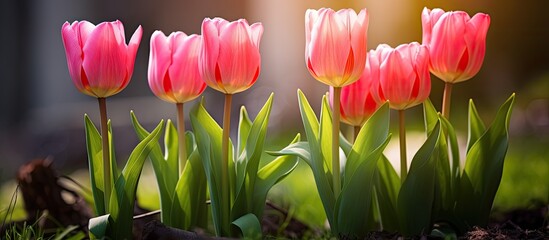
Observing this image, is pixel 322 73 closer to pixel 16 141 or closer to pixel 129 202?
pixel 129 202

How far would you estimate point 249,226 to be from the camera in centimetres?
108

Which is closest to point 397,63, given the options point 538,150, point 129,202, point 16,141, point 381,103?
point 381,103

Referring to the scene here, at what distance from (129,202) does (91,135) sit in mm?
135

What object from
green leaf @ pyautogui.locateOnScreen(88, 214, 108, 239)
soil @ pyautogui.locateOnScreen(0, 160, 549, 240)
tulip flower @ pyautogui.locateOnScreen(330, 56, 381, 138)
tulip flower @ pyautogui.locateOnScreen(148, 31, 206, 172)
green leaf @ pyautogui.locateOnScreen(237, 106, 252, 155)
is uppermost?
tulip flower @ pyautogui.locateOnScreen(148, 31, 206, 172)

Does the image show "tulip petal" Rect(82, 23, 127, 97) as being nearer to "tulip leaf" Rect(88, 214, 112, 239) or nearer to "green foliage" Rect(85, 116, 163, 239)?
"green foliage" Rect(85, 116, 163, 239)

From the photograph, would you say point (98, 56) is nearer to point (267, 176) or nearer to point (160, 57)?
point (160, 57)

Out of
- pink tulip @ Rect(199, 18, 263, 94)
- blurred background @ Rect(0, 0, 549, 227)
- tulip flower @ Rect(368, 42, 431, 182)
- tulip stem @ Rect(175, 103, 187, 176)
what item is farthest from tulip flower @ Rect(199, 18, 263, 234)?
blurred background @ Rect(0, 0, 549, 227)

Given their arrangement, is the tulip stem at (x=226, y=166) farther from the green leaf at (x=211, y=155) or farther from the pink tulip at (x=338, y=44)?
the pink tulip at (x=338, y=44)

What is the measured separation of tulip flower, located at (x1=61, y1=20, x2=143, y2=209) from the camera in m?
1.09

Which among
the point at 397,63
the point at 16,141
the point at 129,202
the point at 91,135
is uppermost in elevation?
the point at 397,63

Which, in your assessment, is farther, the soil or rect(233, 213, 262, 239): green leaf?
the soil

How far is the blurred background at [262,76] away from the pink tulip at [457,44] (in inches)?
64.5

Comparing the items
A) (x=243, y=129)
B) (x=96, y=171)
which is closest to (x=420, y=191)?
(x=243, y=129)

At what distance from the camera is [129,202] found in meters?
1.16
